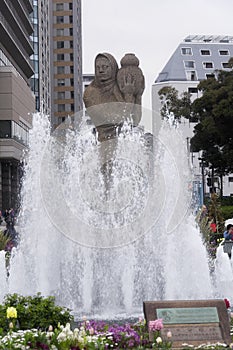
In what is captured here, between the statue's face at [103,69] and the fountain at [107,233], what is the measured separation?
2.72 metres

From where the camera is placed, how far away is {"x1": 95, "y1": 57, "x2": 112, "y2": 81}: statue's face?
21109 mm

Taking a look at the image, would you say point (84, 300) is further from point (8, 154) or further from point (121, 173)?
point (8, 154)

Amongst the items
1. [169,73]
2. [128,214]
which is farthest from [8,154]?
[169,73]

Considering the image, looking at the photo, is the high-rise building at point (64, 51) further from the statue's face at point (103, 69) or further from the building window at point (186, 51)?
the statue's face at point (103, 69)

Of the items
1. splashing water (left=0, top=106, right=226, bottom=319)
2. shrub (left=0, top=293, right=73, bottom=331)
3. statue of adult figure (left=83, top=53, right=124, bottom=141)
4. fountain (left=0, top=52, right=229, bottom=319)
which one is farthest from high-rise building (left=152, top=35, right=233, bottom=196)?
shrub (left=0, top=293, right=73, bottom=331)

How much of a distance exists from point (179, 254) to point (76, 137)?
6105 millimetres

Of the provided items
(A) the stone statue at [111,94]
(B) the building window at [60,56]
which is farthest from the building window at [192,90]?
(A) the stone statue at [111,94]

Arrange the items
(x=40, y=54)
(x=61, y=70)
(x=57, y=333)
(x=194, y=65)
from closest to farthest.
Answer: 1. (x=57, y=333)
2. (x=40, y=54)
3. (x=194, y=65)
4. (x=61, y=70)

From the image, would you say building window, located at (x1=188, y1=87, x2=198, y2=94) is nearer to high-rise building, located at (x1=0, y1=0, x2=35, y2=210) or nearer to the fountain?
high-rise building, located at (x1=0, y1=0, x2=35, y2=210)

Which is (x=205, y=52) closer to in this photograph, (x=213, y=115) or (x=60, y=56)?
(x=60, y=56)

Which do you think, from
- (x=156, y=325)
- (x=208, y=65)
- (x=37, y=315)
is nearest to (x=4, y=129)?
(x=37, y=315)

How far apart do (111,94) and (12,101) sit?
113 feet

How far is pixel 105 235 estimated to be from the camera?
52.2ft

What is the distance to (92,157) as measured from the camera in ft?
65.5
